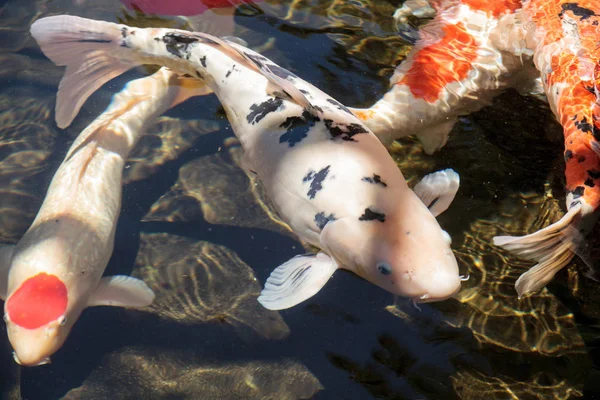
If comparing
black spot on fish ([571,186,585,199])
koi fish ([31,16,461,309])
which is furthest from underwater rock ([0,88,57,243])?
A: black spot on fish ([571,186,585,199])

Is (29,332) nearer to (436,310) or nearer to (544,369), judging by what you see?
(436,310)

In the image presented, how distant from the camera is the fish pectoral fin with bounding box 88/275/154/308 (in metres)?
3.87

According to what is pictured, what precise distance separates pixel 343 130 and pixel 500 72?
190 cm

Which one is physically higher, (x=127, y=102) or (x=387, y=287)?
(x=387, y=287)

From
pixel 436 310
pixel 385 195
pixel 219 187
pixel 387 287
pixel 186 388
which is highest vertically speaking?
pixel 385 195

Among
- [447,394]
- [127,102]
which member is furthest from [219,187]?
[447,394]

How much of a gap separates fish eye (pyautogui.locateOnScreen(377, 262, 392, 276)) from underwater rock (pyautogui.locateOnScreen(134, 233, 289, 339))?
3.13 feet

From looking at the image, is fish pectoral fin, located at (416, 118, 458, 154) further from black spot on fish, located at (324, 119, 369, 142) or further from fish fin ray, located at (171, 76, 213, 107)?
fish fin ray, located at (171, 76, 213, 107)

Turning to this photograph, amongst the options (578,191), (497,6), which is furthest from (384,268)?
(497,6)

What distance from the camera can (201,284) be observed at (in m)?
4.06

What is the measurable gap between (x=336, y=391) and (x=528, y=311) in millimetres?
1473

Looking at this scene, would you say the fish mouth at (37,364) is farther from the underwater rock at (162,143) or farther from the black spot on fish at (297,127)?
the black spot on fish at (297,127)

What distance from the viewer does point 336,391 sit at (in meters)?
3.37

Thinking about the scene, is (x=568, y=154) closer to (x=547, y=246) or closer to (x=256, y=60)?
(x=547, y=246)
